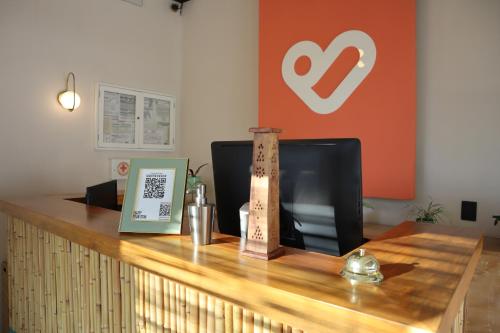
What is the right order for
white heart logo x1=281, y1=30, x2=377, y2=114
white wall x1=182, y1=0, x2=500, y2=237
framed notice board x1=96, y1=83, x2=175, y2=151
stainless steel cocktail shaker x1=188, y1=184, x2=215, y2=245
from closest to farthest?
stainless steel cocktail shaker x1=188, y1=184, x2=215, y2=245 → white wall x1=182, y1=0, x2=500, y2=237 → white heart logo x1=281, y1=30, x2=377, y2=114 → framed notice board x1=96, y1=83, x2=175, y2=151

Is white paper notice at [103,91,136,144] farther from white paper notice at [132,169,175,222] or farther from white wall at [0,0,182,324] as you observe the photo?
white paper notice at [132,169,175,222]

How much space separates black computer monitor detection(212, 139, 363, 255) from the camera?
1078mm

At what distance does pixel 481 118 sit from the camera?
7.86 feet

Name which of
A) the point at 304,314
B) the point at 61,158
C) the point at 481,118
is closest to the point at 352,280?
the point at 304,314

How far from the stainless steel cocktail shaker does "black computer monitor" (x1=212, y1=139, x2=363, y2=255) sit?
0.24 metres

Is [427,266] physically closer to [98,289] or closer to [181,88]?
[98,289]

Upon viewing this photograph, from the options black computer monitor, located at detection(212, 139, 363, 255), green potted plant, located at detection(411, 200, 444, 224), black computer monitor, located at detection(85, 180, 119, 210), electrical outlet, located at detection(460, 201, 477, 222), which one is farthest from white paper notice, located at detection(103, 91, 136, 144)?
electrical outlet, located at detection(460, 201, 477, 222)

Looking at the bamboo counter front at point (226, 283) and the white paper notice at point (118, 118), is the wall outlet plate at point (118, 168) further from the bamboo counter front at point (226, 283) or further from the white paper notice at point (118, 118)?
the bamboo counter front at point (226, 283)

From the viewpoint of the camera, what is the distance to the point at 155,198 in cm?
126

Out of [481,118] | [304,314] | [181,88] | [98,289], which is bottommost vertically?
[98,289]

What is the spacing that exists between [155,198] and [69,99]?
8.27ft

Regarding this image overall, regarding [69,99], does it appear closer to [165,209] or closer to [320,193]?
[165,209]

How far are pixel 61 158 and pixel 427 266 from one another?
3.28 meters

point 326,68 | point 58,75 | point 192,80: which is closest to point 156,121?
point 192,80
